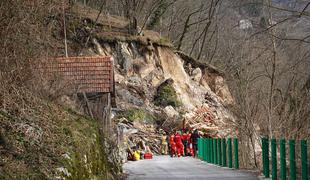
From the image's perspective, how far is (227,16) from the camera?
54.2 m

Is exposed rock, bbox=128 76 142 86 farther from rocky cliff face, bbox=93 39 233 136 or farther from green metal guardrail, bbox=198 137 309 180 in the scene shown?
green metal guardrail, bbox=198 137 309 180

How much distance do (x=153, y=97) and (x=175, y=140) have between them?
36.5 feet

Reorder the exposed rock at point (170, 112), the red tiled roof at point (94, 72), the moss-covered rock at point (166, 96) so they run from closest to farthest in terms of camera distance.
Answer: the red tiled roof at point (94, 72), the exposed rock at point (170, 112), the moss-covered rock at point (166, 96)

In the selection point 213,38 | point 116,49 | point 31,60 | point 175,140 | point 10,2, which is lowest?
point 175,140

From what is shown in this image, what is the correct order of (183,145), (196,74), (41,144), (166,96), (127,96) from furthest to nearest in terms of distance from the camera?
(196,74) → (166,96) → (127,96) → (183,145) → (41,144)

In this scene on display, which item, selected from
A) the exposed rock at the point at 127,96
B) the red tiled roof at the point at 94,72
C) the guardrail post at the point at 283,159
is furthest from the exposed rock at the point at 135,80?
the guardrail post at the point at 283,159

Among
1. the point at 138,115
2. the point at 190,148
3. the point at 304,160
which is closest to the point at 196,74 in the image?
the point at 138,115

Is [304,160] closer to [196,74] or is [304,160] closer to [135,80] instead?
[135,80]

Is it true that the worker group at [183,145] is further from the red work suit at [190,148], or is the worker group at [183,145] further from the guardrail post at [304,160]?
the guardrail post at [304,160]

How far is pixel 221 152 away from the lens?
24.2 meters

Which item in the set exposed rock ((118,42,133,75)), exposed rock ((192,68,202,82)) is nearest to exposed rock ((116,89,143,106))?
exposed rock ((118,42,133,75))

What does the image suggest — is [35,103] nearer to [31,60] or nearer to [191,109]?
[31,60]

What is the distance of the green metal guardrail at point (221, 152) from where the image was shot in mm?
21656

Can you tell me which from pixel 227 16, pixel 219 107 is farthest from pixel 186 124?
pixel 227 16
